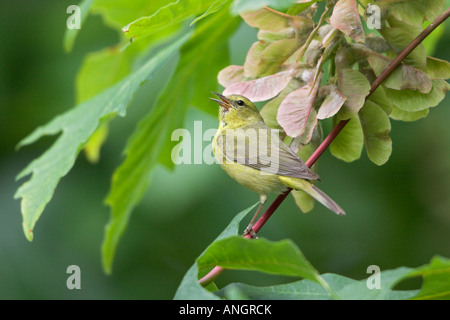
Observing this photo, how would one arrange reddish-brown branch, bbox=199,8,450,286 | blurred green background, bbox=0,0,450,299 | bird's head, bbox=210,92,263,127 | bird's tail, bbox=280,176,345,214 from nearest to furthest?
reddish-brown branch, bbox=199,8,450,286, bird's tail, bbox=280,176,345,214, bird's head, bbox=210,92,263,127, blurred green background, bbox=0,0,450,299

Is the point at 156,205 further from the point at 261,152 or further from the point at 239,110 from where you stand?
the point at 261,152

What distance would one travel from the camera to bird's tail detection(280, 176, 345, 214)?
154 cm

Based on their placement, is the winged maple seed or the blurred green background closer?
the winged maple seed

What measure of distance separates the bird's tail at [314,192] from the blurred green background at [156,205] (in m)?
1.15

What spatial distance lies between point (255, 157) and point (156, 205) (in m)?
1.17

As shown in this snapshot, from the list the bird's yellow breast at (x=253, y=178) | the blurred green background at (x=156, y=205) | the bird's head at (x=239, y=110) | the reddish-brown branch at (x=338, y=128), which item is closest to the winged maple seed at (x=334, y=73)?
the reddish-brown branch at (x=338, y=128)

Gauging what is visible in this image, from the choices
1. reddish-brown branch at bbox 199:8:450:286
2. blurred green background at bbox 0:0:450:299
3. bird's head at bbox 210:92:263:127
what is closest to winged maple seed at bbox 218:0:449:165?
reddish-brown branch at bbox 199:8:450:286

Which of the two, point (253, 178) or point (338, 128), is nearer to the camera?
point (338, 128)

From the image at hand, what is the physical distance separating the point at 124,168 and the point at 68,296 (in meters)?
1.66

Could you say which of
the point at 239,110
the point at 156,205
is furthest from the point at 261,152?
the point at 156,205

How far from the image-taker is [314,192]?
1572mm

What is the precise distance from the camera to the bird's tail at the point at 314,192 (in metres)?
1.54

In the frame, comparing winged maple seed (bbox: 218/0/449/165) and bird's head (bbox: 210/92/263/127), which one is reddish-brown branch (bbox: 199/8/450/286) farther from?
bird's head (bbox: 210/92/263/127)

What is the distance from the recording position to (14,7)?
328 centimetres
